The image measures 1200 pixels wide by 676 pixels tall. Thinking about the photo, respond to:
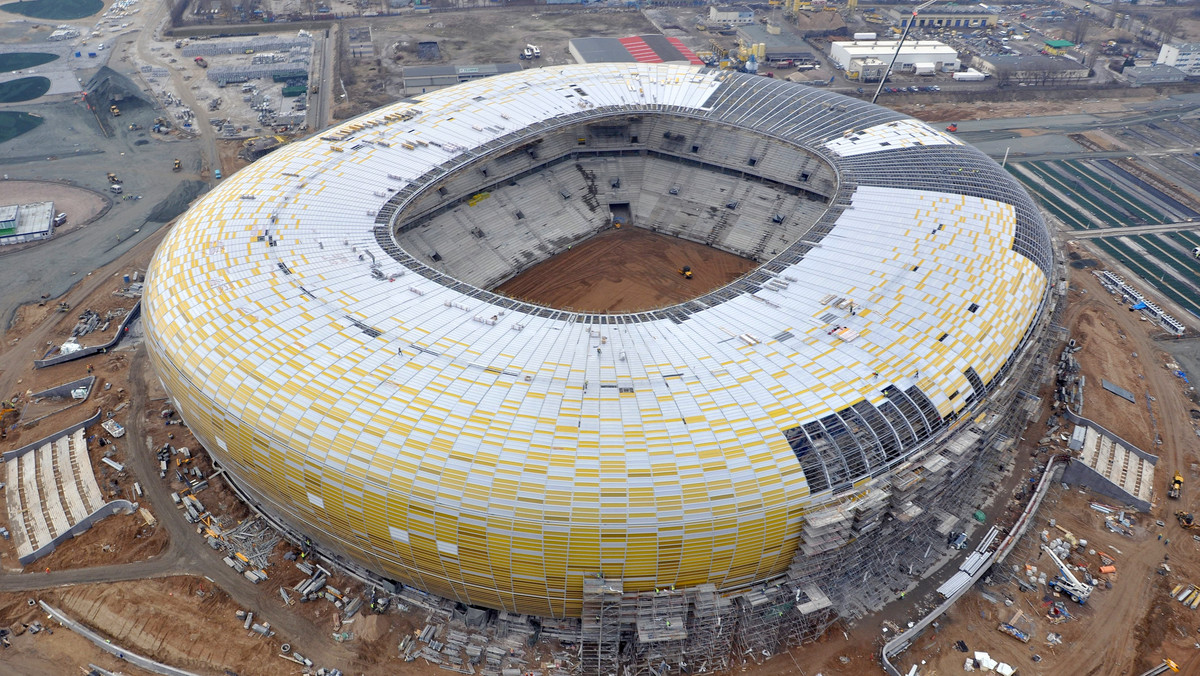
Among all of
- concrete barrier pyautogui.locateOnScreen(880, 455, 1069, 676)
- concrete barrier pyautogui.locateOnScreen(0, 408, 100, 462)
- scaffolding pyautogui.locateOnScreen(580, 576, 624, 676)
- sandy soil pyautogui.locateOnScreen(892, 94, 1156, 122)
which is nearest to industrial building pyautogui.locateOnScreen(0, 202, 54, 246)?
concrete barrier pyautogui.locateOnScreen(0, 408, 100, 462)

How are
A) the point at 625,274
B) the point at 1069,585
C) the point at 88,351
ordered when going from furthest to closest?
the point at 625,274
the point at 88,351
the point at 1069,585

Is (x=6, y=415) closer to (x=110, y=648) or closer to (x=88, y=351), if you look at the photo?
(x=88, y=351)

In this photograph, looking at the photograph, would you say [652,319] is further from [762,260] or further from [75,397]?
[75,397]

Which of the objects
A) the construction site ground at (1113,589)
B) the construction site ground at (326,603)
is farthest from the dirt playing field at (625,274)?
the construction site ground at (1113,589)

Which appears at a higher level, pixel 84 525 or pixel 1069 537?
pixel 1069 537

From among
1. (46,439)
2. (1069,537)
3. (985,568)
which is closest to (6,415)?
(46,439)

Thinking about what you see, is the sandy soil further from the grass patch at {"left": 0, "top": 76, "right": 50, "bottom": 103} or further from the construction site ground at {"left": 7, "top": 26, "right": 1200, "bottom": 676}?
the grass patch at {"left": 0, "top": 76, "right": 50, "bottom": 103}
